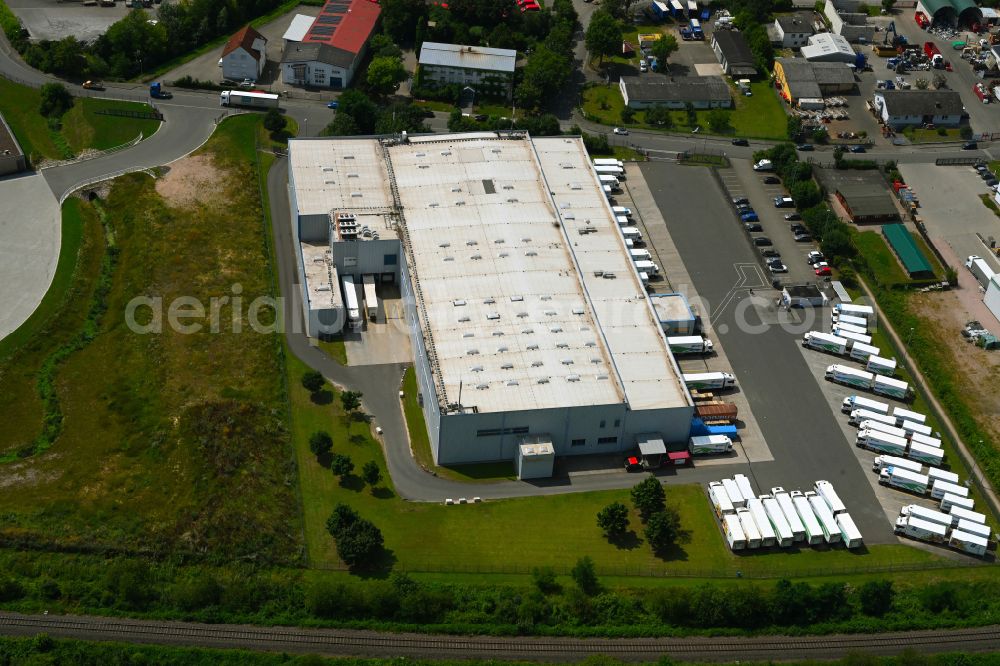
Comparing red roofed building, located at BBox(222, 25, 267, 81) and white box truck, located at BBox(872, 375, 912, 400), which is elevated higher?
red roofed building, located at BBox(222, 25, 267, 81)

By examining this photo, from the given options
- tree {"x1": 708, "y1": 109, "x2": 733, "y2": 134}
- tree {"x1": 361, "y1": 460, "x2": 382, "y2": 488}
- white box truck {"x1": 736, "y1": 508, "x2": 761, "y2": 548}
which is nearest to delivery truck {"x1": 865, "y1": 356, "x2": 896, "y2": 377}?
white box truck {"x1": 736, "y1": 508, "x2": 761, "y2": 548}

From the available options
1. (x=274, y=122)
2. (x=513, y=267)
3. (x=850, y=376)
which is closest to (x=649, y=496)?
(x=850, y=376)

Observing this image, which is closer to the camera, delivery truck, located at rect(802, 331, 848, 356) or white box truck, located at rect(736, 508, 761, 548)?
white box truck, located at rect(736, 508, 761, 548)

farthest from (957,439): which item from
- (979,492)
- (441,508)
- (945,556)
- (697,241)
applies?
(441,508)

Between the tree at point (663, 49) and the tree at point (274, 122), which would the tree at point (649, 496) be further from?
the tree at point (663, 49)

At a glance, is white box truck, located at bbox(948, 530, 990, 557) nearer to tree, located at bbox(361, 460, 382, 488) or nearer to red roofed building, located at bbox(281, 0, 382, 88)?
tree, located at bbox(361, 460, 382, 488)

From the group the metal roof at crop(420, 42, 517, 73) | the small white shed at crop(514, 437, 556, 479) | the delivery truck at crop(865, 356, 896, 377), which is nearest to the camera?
the small white shed at crop(514, 437, 556, 479)

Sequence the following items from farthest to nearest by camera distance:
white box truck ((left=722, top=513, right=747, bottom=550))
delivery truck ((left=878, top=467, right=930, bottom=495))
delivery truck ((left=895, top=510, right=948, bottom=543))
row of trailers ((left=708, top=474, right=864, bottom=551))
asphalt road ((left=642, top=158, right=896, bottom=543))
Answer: asphalt road ((left=642, top=158, right=896, bottom=543)) → delivery truck ((left=878, top=467, right=930, bottom=495)) → delivery truck ((left=895, top=510, right=948, bottom=543)) → row of trailers ((left=708, top=474, right=864, bottom=551)) → white box truck ((left=722, top=513, right=747, bottom=550))
